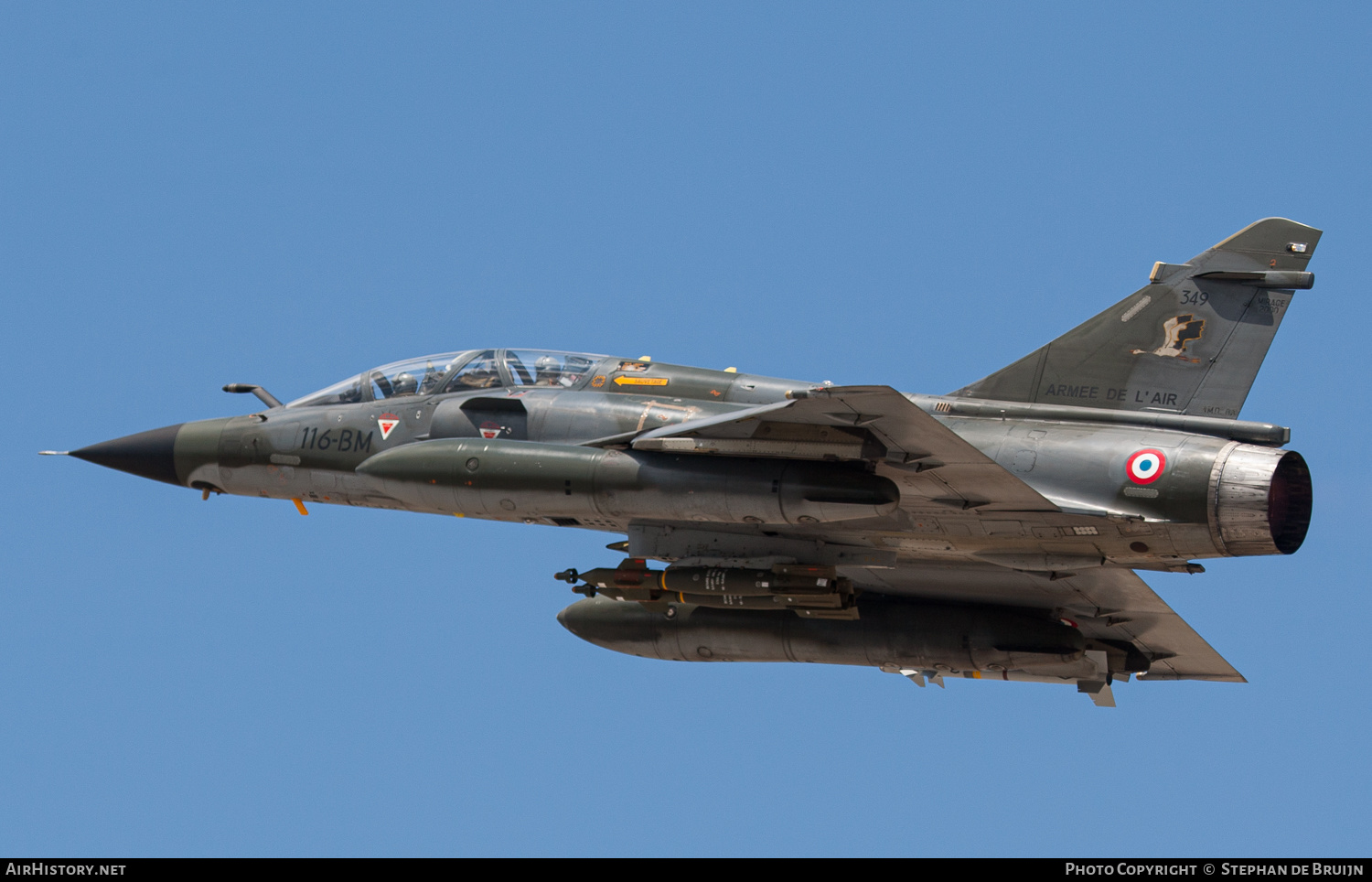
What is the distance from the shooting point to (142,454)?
19.9m

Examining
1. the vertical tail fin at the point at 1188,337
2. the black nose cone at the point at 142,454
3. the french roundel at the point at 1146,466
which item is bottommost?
the french roundel at the point at 1146,466

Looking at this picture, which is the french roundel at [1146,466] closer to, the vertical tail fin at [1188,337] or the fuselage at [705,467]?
the fuselage at [705,467]

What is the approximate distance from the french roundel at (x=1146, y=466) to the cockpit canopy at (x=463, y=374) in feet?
20.1

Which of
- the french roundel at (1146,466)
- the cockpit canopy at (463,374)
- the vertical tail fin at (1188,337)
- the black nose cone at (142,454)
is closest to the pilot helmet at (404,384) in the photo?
the cockpit canopy at (463,374)

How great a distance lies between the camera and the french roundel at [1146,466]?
15406 millimetres

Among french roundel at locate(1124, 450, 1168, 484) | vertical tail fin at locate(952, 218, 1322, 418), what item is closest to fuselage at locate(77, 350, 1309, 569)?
french roundel at locate(1124, 450, 1168, 484)

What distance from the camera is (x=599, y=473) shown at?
16578 mm

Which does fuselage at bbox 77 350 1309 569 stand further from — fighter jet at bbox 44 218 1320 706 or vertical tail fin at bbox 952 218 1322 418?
vertical tail fin at bbox 952 218 1322 418

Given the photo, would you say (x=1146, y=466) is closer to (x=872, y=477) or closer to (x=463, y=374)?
(x=872, y=477)

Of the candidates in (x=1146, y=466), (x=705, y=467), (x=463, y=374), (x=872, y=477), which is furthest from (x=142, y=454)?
(x=1146, y=466)

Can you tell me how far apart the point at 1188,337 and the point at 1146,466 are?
1910 millimetres
